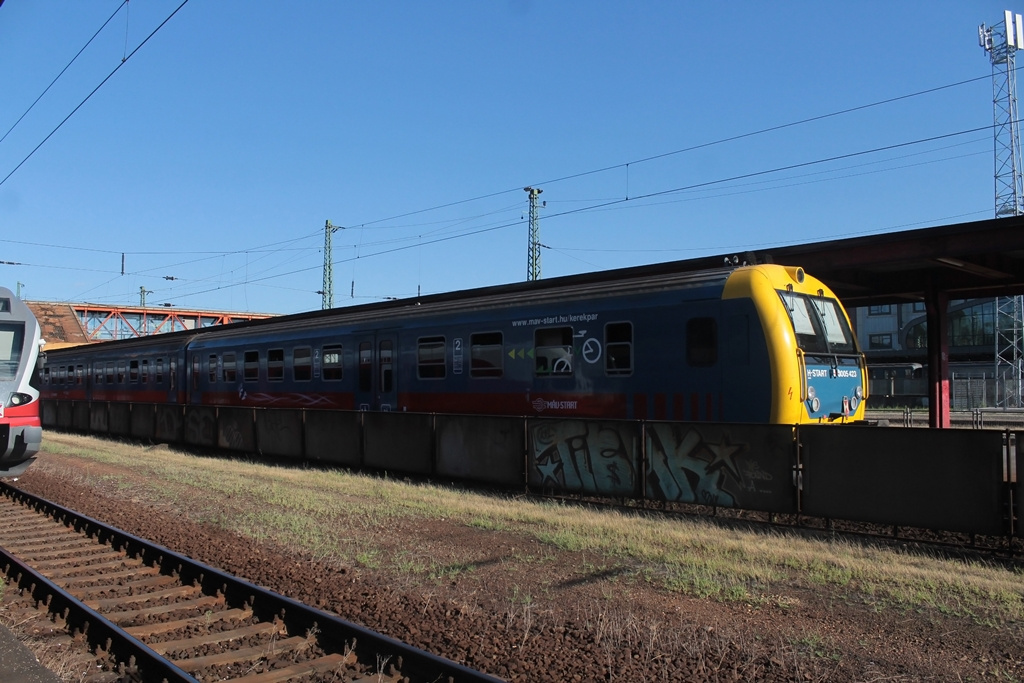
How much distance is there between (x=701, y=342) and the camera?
1240cm

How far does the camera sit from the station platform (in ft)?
16.2

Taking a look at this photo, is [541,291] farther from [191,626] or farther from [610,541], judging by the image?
[191,626]

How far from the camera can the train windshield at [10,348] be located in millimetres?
12227

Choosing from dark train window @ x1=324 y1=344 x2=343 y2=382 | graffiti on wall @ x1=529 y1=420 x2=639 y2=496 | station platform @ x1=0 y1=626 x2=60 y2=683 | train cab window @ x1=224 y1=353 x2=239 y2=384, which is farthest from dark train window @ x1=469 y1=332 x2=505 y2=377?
station platform @ x1=0 y1=626 x2=60 y2=683

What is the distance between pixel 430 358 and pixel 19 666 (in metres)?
12.2

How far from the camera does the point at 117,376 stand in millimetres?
31734

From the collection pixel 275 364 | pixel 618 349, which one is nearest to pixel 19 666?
pixel 618 349

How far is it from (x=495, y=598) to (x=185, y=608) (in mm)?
2585

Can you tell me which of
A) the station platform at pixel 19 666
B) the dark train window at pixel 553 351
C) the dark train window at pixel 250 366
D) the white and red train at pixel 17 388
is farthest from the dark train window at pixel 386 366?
the station platform at pixel 19 666

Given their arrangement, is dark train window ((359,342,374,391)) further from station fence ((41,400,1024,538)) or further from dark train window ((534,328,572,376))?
dark train window ((534,328,572,376))

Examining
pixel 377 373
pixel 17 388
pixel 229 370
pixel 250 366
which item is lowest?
pixel 17 388

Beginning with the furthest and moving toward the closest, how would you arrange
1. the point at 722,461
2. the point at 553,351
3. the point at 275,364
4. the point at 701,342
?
the point at 275,364 → the point at 553,351 → the point at 701,342 → the point at 722,461

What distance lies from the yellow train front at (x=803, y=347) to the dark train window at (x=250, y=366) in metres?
14.7

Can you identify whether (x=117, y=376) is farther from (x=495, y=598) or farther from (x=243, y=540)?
(x=495, y=598)
